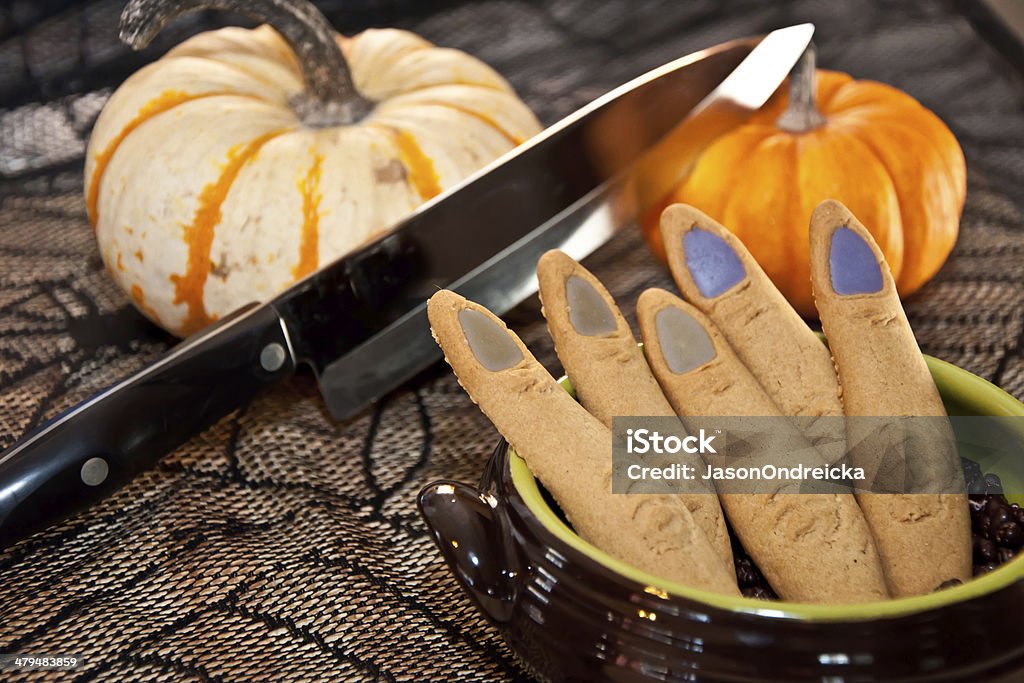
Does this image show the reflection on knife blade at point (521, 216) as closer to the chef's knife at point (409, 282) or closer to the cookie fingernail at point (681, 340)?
the chef's knife at point (409, 282)

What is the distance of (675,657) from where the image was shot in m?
0.36

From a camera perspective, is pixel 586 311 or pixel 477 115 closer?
pixel 586 311

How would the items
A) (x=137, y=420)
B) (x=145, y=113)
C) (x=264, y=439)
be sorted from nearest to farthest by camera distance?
(x=137, y=420) → (x=264, y=439) → (x=145, y=113)

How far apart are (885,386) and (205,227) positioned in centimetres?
49

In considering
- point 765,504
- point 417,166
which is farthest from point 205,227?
point 765,504

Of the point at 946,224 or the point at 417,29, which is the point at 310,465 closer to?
the point at 946,224

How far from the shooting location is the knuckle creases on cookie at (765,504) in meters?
0.39

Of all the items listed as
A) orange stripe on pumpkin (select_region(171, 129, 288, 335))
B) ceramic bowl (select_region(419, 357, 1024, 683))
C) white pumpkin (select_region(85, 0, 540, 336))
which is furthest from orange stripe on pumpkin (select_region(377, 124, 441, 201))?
ceramic bowl (select_region(419, 357, 1024, 683))

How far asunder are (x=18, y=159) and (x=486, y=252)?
63 centimetres

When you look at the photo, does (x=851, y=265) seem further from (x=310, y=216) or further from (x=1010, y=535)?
(x=310, y=216)

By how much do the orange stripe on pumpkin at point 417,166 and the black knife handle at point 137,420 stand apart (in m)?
0.15

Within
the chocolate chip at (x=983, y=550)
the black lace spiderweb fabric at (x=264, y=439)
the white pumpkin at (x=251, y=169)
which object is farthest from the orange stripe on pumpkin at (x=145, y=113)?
the chocolate chip at (x=983, y=550)

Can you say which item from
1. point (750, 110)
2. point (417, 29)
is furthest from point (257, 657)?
point (417, 29)

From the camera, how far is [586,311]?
474mm
